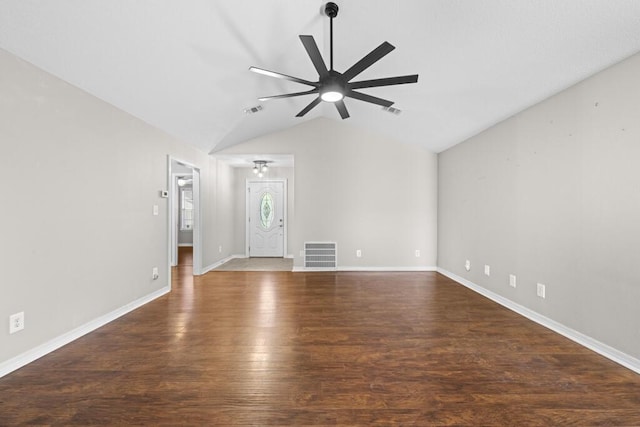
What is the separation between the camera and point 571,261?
2492mm

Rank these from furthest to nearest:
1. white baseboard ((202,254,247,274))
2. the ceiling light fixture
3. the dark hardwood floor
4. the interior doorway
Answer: the interior doorway, the ceiling light fixture, white baseboard ((202,254,247,274)), the dark hardwood floor

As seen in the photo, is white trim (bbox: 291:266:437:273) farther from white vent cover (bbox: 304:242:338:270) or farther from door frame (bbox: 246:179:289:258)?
door frame (bbox: 246:179:289:258)

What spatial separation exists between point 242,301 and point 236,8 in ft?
10.4

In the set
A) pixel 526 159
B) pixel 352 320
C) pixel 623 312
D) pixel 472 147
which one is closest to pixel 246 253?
pixel 352 320

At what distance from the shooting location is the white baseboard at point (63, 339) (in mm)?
1950

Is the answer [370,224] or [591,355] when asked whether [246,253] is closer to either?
[370,224]

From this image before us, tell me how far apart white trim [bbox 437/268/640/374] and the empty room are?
19mm

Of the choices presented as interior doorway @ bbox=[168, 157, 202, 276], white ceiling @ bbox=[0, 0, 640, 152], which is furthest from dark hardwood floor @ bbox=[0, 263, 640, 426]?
interior doorway @ bbox=[168, 157, 202, 276]

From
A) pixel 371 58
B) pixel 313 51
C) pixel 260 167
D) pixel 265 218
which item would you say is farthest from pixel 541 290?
pixel 265 218

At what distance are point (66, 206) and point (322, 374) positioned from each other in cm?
267

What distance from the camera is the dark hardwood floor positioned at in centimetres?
154

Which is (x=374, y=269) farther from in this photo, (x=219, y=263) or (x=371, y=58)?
(x=371, y=58)

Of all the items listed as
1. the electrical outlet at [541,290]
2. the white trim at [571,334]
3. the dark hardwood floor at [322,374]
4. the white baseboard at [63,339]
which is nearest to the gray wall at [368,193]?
the white trim at [571,334]

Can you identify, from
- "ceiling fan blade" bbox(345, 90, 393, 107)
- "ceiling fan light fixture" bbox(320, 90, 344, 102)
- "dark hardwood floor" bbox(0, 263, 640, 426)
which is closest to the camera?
"dark hardwood floor" bbox(0, 263, 640, 426)
